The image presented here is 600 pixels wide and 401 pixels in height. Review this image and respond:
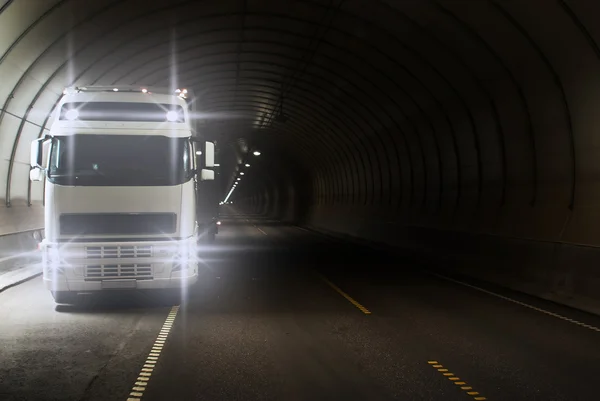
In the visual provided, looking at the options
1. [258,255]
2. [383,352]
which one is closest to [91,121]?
[383,352]

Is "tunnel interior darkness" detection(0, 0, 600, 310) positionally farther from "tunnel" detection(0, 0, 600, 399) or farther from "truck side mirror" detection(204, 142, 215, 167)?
"truck side mirror" detection(204, 142, 215, 167)

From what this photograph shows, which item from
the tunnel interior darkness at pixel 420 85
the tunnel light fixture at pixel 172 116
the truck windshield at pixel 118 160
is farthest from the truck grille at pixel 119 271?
the tunnel interior darkness at pixel 420 85

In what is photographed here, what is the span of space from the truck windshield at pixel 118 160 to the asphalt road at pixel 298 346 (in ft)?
7.54

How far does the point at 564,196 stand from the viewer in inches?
561

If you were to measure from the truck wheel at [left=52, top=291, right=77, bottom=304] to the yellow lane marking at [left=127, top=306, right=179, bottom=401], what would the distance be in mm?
2443

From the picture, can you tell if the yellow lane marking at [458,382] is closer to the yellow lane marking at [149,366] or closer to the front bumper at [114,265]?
the yellow lane marking at [149,366]

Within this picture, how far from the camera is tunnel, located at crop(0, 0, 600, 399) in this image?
13.0 metres

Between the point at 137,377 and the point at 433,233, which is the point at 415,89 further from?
the point at 137,377

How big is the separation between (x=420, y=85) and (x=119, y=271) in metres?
13.0

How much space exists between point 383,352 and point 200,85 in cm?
2103

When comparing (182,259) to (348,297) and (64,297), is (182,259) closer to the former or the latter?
(64,297)

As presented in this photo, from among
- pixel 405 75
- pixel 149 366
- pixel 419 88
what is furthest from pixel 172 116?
pixel 419 88

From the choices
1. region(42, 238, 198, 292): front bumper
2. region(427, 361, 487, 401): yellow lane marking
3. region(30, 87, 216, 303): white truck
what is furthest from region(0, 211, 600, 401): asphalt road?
region(30, 87, 216, 303): white truck

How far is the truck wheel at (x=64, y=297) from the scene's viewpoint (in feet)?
36.3
